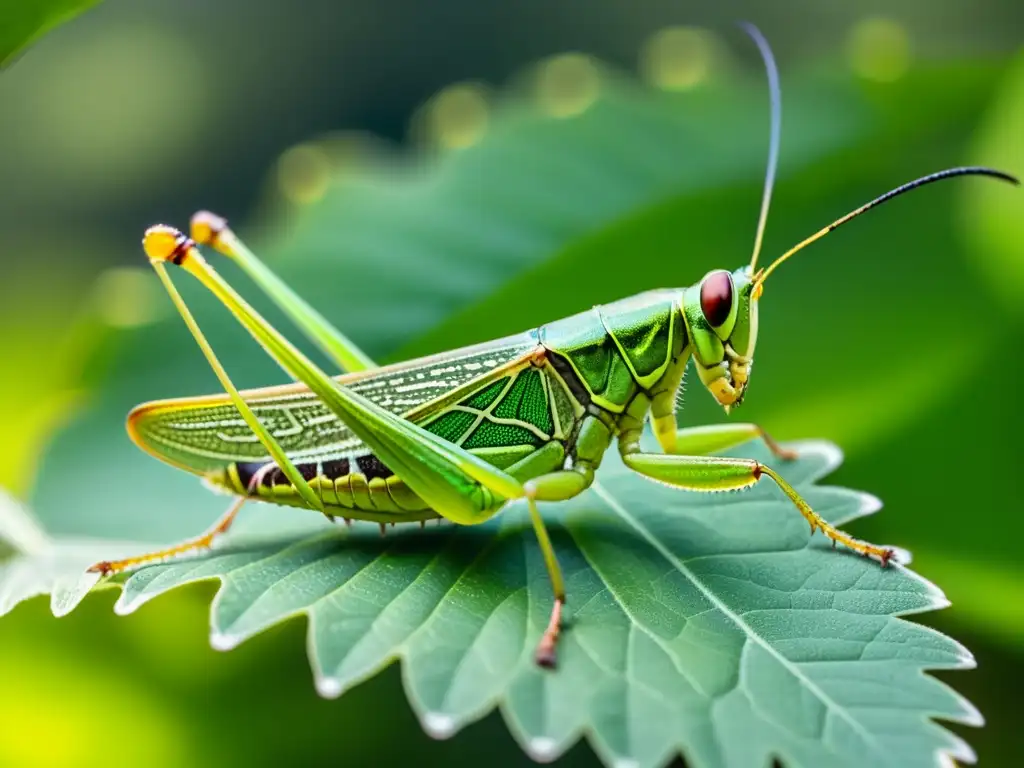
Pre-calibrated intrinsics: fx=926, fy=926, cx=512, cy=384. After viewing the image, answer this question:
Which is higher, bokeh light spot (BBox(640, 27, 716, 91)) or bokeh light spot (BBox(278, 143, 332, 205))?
bokeh light spot (BBox(278, 143, 332, 205))

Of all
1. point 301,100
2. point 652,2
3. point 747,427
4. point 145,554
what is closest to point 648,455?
point 747,427

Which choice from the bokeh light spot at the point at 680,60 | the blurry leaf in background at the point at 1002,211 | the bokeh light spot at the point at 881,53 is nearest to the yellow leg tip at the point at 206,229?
the blurry leaf in background at the point at 1002,211

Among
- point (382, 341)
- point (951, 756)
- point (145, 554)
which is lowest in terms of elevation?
point (951, 756)

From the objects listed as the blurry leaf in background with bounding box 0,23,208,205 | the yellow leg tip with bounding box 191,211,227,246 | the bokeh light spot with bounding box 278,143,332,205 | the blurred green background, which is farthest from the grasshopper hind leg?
the blurry leaf in background with bounding box 0,23,208,205

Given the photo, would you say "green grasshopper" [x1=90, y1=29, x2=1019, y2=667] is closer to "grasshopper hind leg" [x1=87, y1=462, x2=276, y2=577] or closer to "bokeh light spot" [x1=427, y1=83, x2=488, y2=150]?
"grasshopper hind leg" [x1=87, y1=462, x2=276, y2=577]

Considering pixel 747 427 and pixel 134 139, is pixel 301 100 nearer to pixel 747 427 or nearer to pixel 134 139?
pixel 134 139

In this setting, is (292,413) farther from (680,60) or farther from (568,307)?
(680,60)
